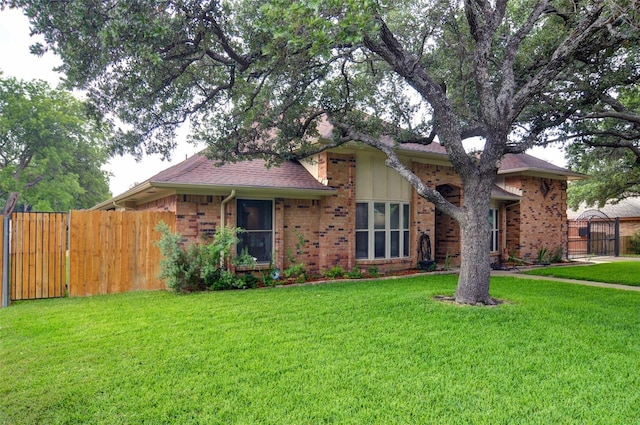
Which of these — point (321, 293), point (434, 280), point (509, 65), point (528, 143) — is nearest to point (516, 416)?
point (321, 293)

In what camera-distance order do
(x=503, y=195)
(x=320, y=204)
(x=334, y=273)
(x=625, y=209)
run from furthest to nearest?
(x=625, y=209)
(x=503, y=195)
(x=320, y=204)
(x=334, y=273)

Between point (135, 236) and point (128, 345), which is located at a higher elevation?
point (135, 236)

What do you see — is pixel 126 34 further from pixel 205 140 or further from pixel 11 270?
pixel 11 270

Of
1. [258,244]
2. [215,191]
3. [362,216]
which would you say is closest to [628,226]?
[362,216]

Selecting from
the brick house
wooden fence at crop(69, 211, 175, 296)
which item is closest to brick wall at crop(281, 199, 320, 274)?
the brick house

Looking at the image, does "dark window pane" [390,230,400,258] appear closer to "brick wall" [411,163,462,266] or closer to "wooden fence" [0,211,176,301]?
"brick wall" [411,163,462,266]

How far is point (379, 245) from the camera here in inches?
475

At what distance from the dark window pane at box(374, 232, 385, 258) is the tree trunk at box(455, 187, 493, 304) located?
466 centimetres

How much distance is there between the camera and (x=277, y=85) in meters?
8.77

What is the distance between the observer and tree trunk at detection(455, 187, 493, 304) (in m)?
7.25

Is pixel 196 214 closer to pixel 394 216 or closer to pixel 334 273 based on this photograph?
pixel 334 273

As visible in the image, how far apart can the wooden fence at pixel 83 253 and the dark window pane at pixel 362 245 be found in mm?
5329

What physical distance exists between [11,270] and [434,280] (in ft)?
32.2

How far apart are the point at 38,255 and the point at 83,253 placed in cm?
82
